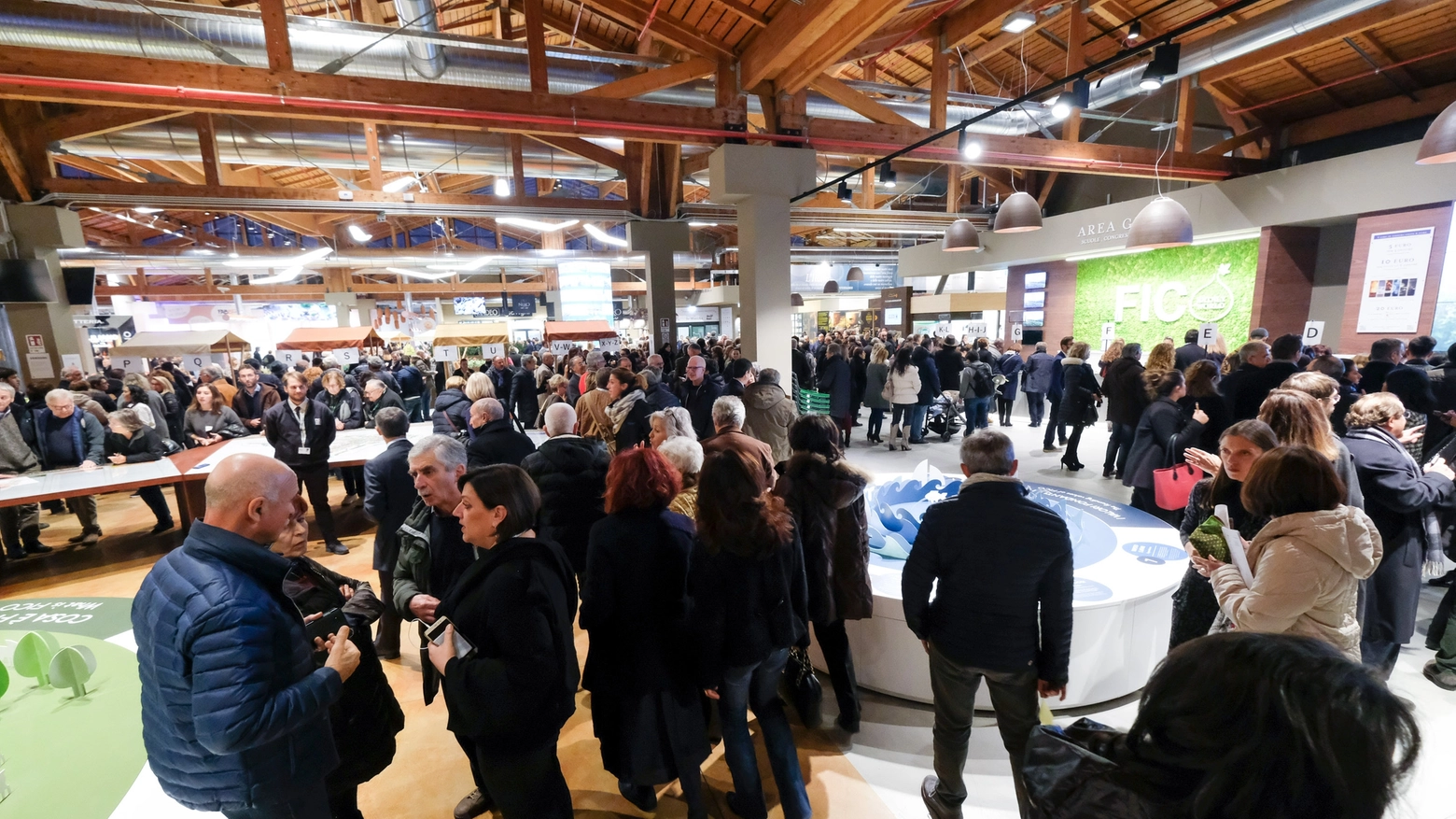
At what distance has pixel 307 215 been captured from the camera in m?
13.8

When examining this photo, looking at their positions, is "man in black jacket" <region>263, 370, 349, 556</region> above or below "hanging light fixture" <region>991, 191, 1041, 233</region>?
below

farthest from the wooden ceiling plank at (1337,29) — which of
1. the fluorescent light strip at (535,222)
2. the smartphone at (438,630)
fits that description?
the fluorescent light strip at (535,222)

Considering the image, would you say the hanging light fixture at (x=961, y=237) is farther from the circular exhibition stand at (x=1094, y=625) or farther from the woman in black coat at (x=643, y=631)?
the woman in black coat at (x=643, y=631)

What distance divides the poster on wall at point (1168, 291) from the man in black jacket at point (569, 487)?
405 inches

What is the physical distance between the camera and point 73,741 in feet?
7.65

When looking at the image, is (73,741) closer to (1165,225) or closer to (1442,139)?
(1442,139)

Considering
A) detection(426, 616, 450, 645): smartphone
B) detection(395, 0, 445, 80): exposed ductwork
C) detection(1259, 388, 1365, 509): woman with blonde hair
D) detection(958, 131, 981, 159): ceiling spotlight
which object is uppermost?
detection(395, 0, 445, 80): exposed ductwork

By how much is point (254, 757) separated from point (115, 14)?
6667 millimetres

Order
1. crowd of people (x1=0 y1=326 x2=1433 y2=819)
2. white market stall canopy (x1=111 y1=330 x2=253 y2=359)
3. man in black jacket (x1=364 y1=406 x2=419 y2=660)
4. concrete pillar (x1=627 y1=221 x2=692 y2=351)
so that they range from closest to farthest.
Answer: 1. crowd of people (x1=0 y1=326 x2=1433 y2=819)
2. man in black jacket (x1=364 y1=406 x2=419 y2=660)
3. concrete pillar (x1=627 y1=221 x2=692 y2=351)
4. white market stall canopy (x1=111 y1=330 x2=253 y2=359)

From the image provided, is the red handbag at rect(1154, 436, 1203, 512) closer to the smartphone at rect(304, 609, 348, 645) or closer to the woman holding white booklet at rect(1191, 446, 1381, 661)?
the woman holding white booklet at rect(1191, 446, 1381, 661)

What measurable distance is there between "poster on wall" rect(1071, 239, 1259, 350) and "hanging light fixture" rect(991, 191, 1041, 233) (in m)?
5.53

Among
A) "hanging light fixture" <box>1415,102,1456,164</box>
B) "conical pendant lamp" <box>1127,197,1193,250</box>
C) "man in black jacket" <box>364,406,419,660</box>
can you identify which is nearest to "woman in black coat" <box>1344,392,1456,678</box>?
"hanging light fixture" <box>1415,102,1456,164</box>

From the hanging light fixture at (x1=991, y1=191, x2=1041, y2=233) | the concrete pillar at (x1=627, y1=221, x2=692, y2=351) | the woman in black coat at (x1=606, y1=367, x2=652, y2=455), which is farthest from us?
the concrete pillar at (x1=627, y1=221, x2=692, y2=351)

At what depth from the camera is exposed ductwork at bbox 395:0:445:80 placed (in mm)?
5172
